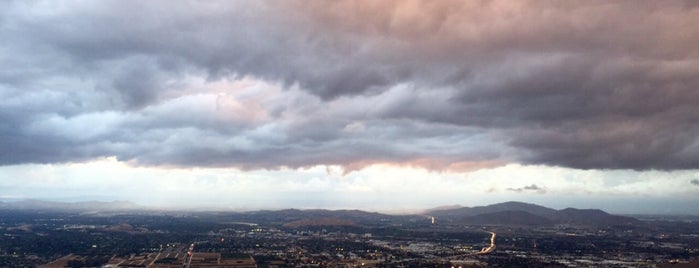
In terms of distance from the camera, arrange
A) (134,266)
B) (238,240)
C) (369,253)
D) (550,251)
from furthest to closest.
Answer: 1. (238,240)
2. (550,251)
3. (369,253)
4. (134,266)

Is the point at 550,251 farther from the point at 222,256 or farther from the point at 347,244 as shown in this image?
the point at 222,256

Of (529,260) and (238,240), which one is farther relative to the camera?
(238,240)

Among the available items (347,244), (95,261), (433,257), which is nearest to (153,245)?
(95,261)

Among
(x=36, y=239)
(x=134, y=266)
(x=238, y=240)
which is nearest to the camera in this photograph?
(x=134, y=266)

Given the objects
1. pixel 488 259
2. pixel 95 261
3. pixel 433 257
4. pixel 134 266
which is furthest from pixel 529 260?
pixel 95 261

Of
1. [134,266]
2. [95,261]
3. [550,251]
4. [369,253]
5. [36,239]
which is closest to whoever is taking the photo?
[134,266]

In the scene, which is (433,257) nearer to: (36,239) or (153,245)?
(153,245)

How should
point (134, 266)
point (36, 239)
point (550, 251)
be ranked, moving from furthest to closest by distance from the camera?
point (36, 239) → point (550, 251) → point (134, 266)

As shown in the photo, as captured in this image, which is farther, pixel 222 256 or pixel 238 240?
pixel 238 240

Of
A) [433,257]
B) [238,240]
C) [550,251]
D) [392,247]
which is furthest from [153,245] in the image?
[550,251]
